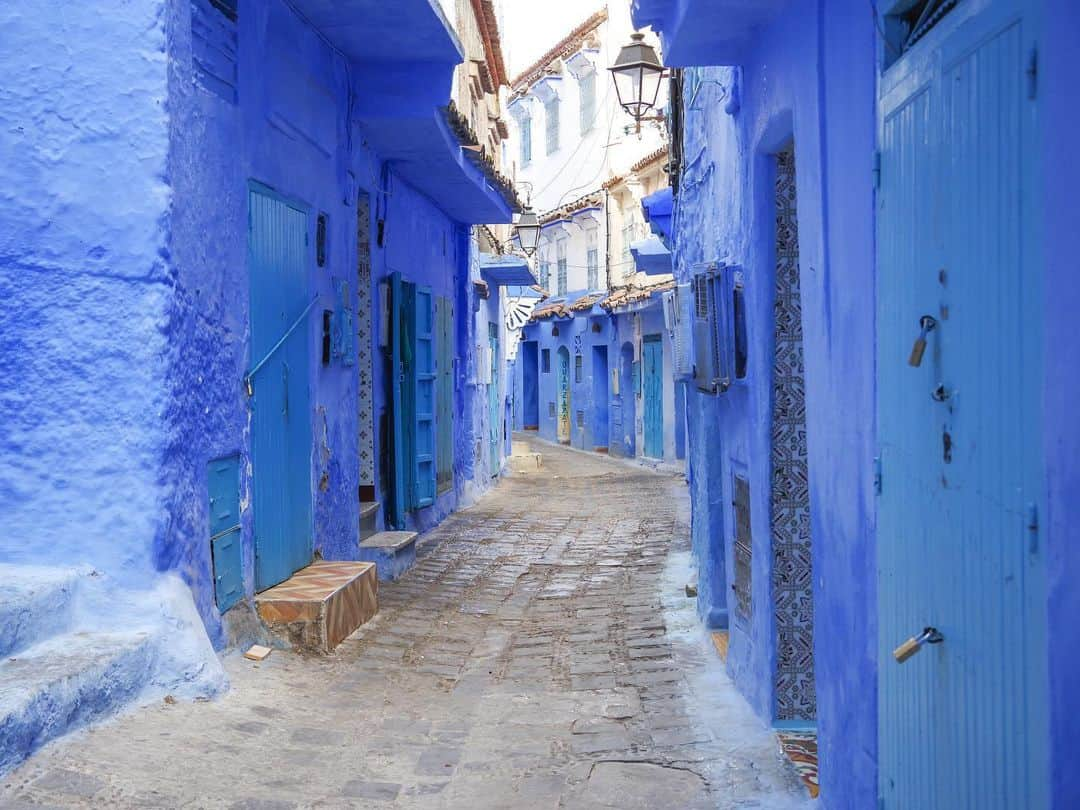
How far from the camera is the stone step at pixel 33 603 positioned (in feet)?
14.9

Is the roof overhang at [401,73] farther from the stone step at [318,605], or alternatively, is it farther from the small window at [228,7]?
the stone step at [318,605]

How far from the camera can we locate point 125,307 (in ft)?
17.0

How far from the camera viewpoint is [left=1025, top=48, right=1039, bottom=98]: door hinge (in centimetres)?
220

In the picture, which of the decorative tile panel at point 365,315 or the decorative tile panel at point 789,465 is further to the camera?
the decorative tile panel at point 365,315

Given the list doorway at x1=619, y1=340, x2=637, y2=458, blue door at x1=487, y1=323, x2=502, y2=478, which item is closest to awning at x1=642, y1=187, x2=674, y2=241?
blue door at x1=487, y1=323, x2=502, y2=478

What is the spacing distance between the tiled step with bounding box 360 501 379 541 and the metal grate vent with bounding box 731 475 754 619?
4340 millimetres

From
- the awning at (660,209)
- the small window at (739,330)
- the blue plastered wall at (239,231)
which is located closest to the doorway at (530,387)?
the awning at (660,209)

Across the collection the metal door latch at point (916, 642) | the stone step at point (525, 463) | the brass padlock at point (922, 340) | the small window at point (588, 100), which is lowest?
the stone step at point (525, 463)

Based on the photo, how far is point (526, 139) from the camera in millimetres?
35844

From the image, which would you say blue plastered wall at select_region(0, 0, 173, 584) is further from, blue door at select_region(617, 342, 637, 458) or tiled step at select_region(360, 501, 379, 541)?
blue door at select_region(617, 342, 637, 458)

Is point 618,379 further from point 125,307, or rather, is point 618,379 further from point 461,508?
point 125,307

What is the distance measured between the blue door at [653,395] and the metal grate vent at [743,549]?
52.7ft

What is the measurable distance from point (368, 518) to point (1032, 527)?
8.79 meters

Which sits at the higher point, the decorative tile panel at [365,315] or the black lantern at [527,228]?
the black lantern at [527,228]
